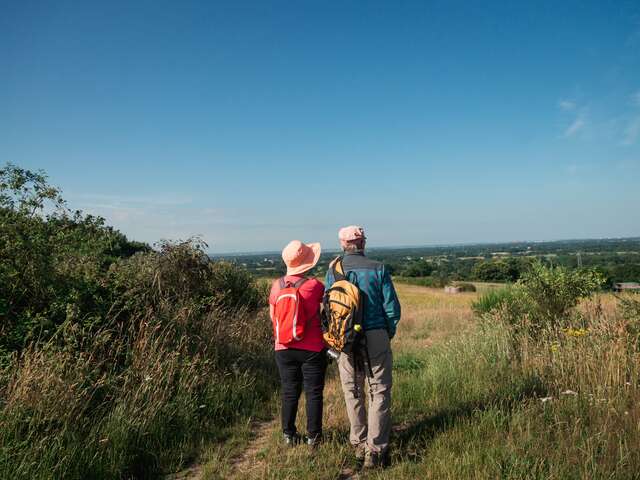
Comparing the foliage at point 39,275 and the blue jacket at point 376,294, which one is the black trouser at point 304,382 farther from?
the foliage at point 39,275

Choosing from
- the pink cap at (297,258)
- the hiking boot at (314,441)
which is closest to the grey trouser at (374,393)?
the hiking boot at (314,441)

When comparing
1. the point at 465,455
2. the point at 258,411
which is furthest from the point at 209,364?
the point at 465,455

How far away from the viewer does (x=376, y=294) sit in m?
3.50

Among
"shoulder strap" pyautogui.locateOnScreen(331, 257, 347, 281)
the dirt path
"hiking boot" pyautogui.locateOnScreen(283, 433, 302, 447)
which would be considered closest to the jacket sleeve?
"shoulder strap" pyautogui.locateOnScreen(331, 257, 347, 281)

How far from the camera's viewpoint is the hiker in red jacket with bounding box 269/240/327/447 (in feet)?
11.9

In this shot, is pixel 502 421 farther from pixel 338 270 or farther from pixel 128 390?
pixel 128 390

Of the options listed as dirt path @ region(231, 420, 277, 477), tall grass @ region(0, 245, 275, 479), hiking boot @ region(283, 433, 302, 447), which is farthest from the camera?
hiking boot @ region(283, 433, 302, 447)

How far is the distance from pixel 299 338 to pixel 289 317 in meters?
0.21

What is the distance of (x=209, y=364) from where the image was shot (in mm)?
5359

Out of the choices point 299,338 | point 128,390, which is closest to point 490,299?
point 299,338

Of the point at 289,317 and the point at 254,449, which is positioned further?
the point at 254,449

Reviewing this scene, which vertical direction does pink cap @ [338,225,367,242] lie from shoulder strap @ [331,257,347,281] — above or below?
above

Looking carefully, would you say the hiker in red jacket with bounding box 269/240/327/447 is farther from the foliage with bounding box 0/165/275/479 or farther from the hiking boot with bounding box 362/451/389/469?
the foliage with bounding box 0/165/275/479

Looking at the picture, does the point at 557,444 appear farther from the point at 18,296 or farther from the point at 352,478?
the point at 18,296
